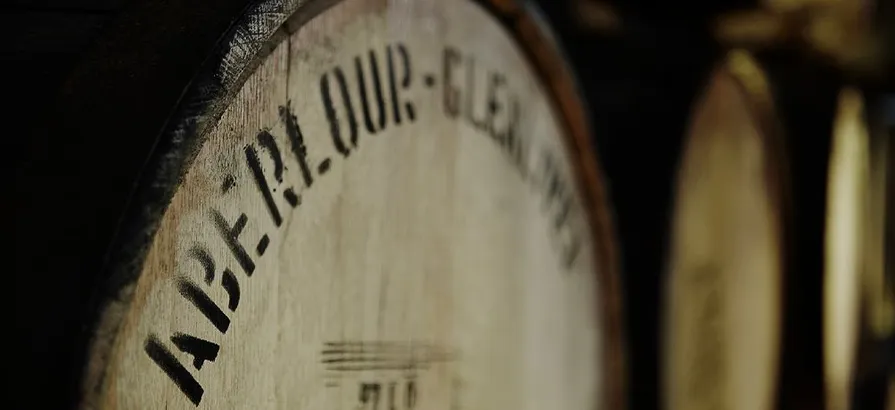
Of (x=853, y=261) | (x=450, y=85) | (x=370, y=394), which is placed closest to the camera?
(x=370, y=394)

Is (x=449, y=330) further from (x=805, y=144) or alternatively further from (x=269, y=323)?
(x=805, y=144)

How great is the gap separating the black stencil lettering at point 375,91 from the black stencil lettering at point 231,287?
20cm

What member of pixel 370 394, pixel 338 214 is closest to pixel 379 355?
pixel 370 394

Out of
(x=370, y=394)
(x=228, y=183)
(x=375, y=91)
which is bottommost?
(x=370, y=394)

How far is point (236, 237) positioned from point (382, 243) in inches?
8.9

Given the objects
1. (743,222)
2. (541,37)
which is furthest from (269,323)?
(743,222)

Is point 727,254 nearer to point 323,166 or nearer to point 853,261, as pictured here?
point 853,261

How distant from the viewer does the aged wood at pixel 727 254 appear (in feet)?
5.54

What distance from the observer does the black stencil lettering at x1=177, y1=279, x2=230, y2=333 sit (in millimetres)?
634

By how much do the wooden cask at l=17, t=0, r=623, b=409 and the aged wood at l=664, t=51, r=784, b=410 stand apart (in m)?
0.40

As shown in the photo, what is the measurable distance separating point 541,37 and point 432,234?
28cm

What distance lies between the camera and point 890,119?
2613mm

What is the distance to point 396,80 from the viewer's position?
88 centimetres

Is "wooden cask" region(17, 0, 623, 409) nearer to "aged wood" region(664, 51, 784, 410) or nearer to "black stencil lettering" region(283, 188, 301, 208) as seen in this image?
"black stencil lettering" region(283, 188, 301, 208)
